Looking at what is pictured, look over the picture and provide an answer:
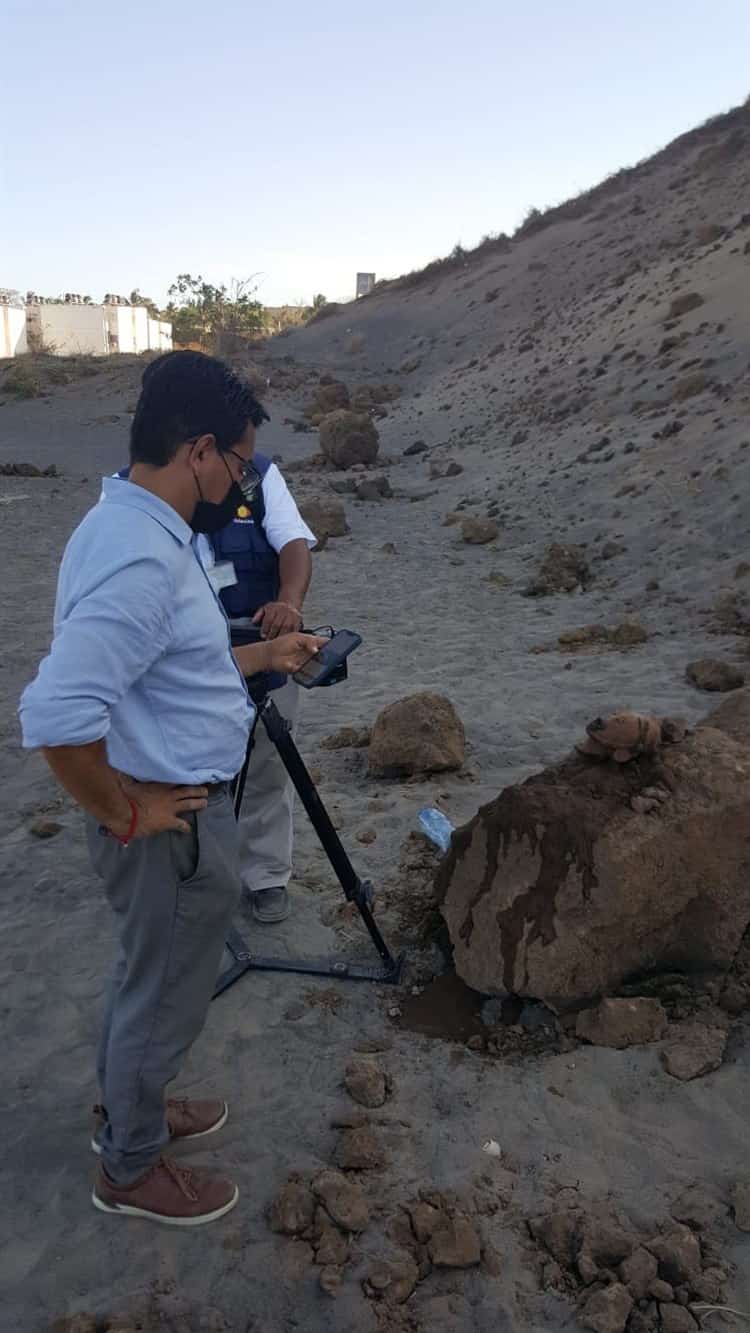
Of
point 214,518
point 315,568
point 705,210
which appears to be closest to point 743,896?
point 214,518

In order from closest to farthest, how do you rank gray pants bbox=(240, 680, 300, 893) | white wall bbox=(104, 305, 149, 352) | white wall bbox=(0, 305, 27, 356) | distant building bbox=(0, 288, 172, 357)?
gray pants bbox=(240, 680, 300, 893) < white wall bbox=(0, 305, 27, 356) < distant building bbox=(0, 288, 172, 357) < white wall bbox=(104, 305, 149, 352)

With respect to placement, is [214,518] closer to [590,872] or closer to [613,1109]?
[590,872]

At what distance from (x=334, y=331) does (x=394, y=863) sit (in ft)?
102

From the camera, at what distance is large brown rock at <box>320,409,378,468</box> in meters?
15.3

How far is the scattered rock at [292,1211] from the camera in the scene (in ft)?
6.99

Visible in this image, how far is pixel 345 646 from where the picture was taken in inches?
93.1

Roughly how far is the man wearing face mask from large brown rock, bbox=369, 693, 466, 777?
100 inches

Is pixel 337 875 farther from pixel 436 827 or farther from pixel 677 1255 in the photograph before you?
pixel 677 1255

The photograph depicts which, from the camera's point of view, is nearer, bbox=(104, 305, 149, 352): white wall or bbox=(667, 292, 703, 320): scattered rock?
bbox=(667, 292, 703, 320): scattered rock

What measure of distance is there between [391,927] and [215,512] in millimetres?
1953

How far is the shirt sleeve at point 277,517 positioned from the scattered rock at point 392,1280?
6.36 ft

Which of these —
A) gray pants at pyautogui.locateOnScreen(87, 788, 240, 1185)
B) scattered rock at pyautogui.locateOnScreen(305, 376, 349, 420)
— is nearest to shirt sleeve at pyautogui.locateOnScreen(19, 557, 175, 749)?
gray pants at pyautogui.locateOnScreen(87, 788, 240, 1185)

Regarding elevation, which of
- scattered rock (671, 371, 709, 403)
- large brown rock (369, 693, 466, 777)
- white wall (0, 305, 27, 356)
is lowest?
large brown rock (369, 693, 466, 777)

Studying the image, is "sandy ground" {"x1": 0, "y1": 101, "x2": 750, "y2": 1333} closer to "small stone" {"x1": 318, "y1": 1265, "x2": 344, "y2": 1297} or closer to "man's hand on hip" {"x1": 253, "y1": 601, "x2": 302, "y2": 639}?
"small stone" {"x1": 318, "y1": 1265, "x2": 344, "y2": 1297}
